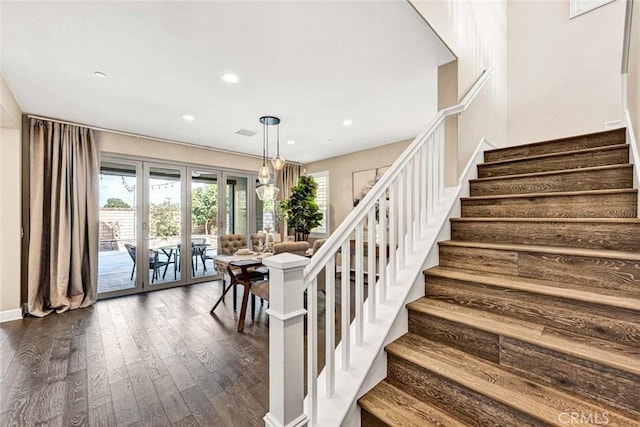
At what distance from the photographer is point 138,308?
3795mm

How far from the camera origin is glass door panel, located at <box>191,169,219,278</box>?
204 inches

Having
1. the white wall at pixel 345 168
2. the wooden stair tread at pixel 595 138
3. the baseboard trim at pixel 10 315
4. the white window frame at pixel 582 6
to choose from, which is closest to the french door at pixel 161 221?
the baseboard trim at pixel 10 315

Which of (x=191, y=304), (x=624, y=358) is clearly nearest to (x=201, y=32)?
(x=624, y=358)

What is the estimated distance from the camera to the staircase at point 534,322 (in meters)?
1.10

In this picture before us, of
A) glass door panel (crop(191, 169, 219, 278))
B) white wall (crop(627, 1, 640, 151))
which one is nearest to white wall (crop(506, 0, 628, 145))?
white wall (crop(627, 1, 640, 151))

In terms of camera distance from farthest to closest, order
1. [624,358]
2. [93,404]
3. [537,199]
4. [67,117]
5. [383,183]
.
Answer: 1. [67,117]
2. [537,199]
3. [93,404]
4. [383,183]
5. [624,358]

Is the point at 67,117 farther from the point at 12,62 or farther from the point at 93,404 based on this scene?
the point at 93,404

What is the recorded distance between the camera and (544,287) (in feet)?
4.71

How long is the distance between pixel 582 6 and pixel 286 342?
5047 millimetres

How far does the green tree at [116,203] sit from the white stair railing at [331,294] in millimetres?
4342

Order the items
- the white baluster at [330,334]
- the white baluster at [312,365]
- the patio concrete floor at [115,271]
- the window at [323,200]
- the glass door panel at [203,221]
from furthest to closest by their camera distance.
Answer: the window at [323,200] < the glass door panel at [203,221] < the patio concrete floor at [115,271] < the white baluster at [330,334] < the white baluster at [312,365]

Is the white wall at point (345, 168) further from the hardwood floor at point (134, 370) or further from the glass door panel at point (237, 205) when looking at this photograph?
the hardwood floor at point (134, 370)

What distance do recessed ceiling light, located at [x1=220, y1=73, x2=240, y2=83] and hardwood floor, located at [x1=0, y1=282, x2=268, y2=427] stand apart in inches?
102

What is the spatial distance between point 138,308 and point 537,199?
467 cm
